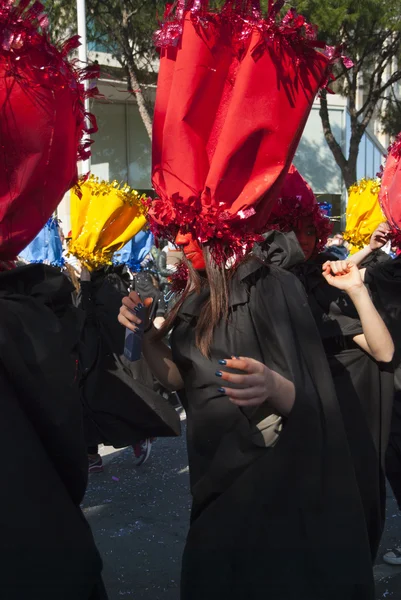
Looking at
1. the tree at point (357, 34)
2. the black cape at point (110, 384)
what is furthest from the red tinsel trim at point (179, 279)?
the tree at point (357, 34)

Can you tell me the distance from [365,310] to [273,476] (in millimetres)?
783

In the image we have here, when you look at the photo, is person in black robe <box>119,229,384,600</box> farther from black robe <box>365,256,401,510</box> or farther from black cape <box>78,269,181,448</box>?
black cape <box>78,269,181,448</box>

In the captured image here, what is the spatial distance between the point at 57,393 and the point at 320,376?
0.85 meters

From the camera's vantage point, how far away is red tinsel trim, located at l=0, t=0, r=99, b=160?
2209mm

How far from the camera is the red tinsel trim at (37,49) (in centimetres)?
221

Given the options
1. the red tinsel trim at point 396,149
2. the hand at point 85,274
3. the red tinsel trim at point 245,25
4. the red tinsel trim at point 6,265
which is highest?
the red tinsel trim at point 245,25

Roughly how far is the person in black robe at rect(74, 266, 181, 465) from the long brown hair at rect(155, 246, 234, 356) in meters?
2.04

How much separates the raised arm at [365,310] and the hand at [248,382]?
823 mm

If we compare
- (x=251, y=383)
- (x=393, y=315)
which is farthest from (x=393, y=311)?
(x=251, y=383)

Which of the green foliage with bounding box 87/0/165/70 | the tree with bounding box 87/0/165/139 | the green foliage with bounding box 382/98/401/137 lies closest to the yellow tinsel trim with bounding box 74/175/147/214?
the tree with bounding box 87/0/165/139

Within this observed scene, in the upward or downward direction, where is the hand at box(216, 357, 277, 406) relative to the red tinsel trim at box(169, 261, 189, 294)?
downward

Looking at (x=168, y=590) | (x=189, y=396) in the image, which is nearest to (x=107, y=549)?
(x=168, y=590)

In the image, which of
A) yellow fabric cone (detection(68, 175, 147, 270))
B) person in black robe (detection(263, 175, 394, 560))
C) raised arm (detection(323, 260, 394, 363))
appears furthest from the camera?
yellow fabric cone (detection(68, 175, 147, 270))

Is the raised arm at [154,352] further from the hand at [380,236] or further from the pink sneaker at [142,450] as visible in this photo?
the pink sneaker at [142,450]
